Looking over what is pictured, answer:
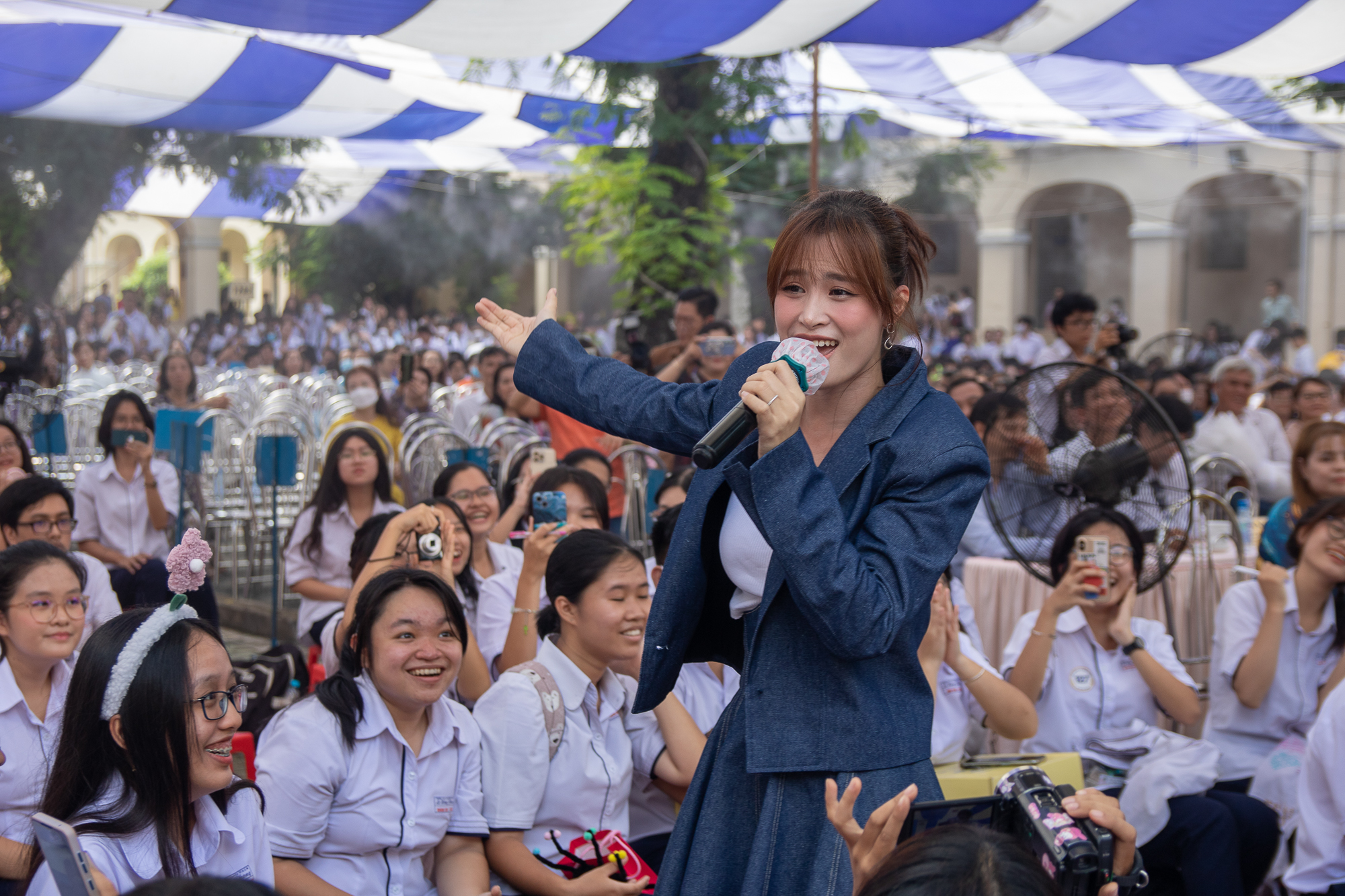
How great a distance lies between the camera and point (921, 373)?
1559 mm

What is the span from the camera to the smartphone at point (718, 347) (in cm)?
538

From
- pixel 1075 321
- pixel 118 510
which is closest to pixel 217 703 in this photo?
pixel 118 510

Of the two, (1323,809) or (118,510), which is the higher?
(118,510)

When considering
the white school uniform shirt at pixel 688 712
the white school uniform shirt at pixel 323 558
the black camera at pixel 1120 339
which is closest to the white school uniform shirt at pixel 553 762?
the white school uniform shirt at pixel 688 712

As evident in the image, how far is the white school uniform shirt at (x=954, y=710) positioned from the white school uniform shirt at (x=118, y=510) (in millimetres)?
3486

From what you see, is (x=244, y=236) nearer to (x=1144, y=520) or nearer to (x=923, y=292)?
(x=1144, y=520)

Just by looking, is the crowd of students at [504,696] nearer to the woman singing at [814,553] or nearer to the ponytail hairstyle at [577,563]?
the ponytail hairstyle at [577,563]

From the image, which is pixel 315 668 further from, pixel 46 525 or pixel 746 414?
pixel 746 414

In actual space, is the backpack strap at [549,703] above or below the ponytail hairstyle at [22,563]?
below

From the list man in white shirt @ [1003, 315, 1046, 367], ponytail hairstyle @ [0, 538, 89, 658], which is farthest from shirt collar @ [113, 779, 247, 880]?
man in white shirt @ [1003, 315, 1046, 367]

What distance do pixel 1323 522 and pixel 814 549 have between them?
2.59 m

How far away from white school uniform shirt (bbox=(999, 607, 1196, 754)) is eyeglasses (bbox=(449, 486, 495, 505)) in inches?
71.4

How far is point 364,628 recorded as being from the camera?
2570mm

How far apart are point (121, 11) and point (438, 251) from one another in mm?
10061
